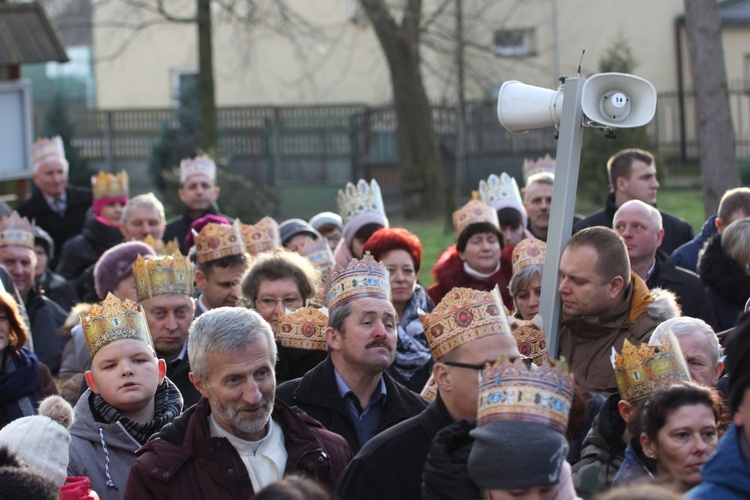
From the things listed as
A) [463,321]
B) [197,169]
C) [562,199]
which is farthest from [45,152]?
[463,321]

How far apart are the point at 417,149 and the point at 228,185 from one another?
12.3 ft

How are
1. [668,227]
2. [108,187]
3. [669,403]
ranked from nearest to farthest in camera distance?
1. [669,403]
2. [668,227]
3. [108,187]

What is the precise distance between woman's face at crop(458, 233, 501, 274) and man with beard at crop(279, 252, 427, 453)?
270 cm

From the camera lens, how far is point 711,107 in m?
12.2

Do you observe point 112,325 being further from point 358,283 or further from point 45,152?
point 45,152

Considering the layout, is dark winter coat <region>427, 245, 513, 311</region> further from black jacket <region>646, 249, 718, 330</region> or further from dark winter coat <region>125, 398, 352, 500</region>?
dark winter coat <region>125, 398, 352, 500</region>

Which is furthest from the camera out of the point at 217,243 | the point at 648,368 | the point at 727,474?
the point at 217,243

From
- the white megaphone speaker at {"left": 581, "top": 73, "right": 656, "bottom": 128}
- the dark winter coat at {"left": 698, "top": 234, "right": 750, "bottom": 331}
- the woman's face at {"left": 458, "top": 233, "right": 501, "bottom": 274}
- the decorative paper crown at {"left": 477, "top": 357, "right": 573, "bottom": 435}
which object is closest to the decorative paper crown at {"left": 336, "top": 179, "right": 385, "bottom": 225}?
the woman's face at {"left": 458, "top": 233, "right": 501, "bottom": 274}

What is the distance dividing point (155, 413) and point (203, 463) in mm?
967

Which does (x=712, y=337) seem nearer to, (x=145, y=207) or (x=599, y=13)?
(x=145, y=207)

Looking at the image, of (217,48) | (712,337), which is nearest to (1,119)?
(712,337)

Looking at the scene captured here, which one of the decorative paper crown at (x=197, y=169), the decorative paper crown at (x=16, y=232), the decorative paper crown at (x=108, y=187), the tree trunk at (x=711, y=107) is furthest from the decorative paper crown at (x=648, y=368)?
the tree trunk at (x=711, y=107)

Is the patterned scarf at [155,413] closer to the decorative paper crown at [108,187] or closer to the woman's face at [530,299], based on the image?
the woman's face at [530,299]

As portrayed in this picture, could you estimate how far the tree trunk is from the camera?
39.0 feet
